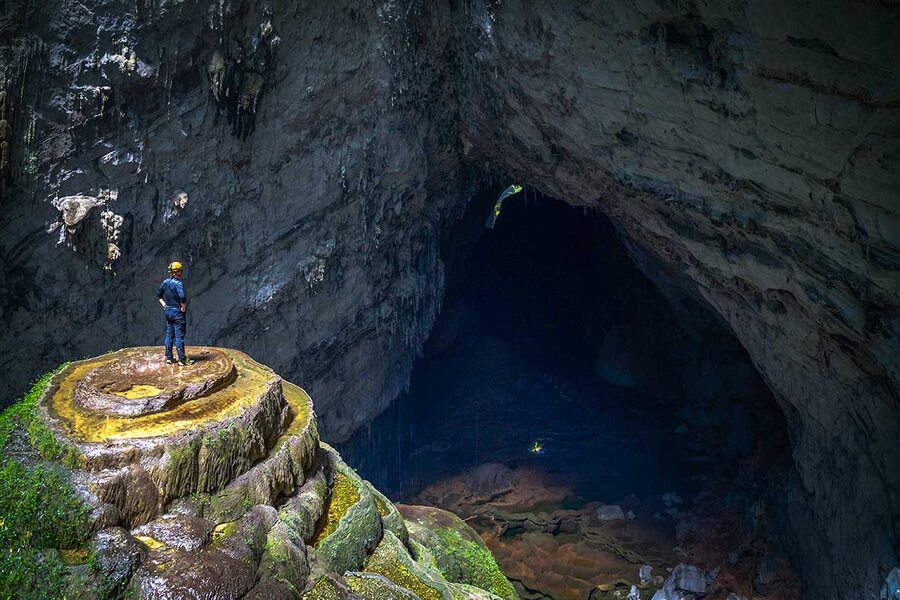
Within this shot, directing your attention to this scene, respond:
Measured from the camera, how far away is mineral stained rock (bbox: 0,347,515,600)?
586 cm

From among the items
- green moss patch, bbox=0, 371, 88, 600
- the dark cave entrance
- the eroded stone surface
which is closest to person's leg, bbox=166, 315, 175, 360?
the eroded stone surface

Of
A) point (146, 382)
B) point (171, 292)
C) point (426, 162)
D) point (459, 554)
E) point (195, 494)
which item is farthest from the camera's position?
point (426, 162)

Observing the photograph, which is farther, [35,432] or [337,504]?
[337,504]

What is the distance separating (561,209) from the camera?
942 inches

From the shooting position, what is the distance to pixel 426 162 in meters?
15.6

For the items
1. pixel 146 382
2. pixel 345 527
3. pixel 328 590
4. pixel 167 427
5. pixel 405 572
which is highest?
pixel 146 382

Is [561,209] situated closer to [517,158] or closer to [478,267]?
[478,267]

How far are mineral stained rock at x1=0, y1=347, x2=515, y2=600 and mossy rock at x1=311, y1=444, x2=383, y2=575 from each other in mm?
17

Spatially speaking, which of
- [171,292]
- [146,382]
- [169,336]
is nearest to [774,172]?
[171,292]

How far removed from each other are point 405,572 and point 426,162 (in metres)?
10.1

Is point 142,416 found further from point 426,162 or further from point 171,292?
point 426,162

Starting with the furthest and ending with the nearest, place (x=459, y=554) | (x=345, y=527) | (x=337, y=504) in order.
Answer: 1. (x=459, y=554)
2. (x=337, y=504)
3. (x=345, y=527)

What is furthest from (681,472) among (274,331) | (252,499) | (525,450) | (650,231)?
(252,499)

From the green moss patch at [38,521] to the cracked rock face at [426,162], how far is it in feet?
13.7
